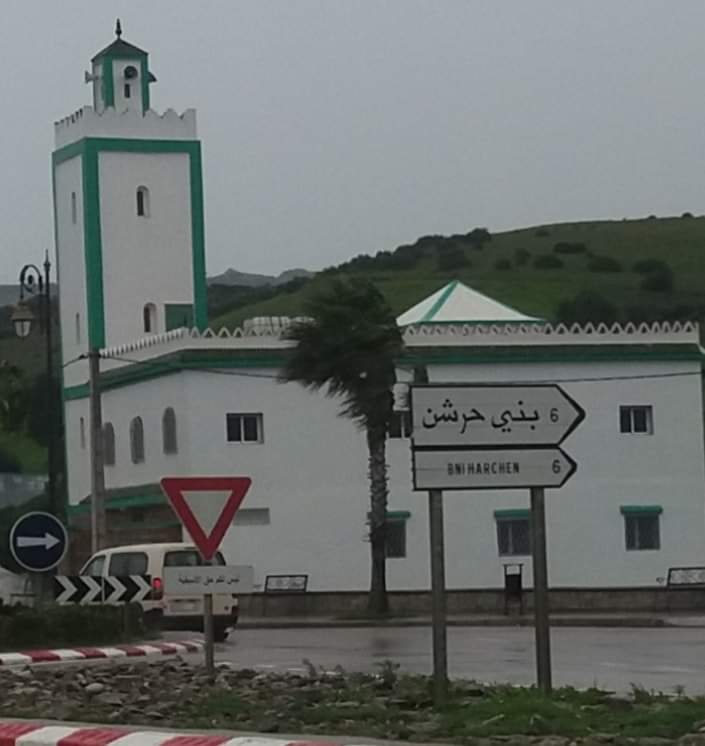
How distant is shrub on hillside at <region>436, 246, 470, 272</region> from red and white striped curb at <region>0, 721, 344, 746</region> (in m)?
126

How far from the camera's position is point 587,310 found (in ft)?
395

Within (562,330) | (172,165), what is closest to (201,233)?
(172,165)

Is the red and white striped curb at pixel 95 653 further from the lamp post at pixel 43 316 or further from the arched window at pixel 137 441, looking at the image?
the arched window at pixel 137 441

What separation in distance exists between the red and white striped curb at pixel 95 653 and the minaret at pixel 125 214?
42271 millimetres

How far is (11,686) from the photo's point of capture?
2012 centimetres

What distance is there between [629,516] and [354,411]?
11.7m

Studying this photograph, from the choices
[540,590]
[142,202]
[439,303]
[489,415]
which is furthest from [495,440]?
[142,202]

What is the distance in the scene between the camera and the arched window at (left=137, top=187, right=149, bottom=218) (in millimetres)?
72500

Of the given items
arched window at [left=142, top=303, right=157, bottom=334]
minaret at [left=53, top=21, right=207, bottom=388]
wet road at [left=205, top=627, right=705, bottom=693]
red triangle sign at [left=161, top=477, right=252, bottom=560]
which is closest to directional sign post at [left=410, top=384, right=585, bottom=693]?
red triangle sign at [left=161, top=477, right=252, bottom=560]

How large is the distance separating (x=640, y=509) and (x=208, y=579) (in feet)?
151

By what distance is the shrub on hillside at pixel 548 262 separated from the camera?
462 feet

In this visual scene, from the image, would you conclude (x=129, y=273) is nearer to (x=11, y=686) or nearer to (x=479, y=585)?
(x=479, y=585)

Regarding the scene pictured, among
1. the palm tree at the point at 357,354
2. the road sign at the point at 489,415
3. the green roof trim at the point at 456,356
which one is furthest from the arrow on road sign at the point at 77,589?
the green roof trim at the point at 456,356

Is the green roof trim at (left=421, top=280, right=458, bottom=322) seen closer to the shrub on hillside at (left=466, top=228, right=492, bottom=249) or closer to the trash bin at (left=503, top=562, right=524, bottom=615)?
the trash bin at (left=503, top=562, right=524, bottom=615)
